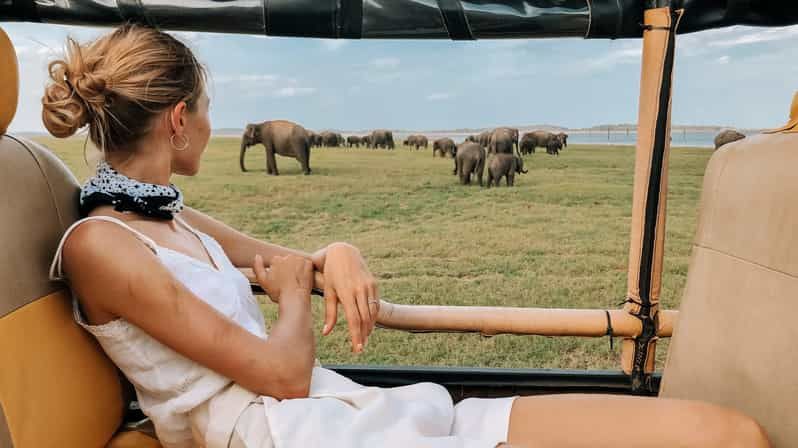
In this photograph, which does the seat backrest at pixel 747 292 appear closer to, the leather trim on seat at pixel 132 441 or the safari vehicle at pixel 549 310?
the safari vehicle at pixel 549 310

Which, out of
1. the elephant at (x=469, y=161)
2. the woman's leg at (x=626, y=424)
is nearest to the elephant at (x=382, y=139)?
the elephant at (x=469, y=161)

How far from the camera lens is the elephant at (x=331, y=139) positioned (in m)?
3.15

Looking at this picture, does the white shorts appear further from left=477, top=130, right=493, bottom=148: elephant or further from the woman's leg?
left=477, top=130, right=493, bottom=148: elephant

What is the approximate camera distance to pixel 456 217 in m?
3.75

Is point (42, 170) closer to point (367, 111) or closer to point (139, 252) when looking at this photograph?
point (139, 252)

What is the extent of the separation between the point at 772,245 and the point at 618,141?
7.23 feet

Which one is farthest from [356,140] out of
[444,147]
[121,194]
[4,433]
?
[4,433]

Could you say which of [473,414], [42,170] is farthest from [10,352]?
[473,414]

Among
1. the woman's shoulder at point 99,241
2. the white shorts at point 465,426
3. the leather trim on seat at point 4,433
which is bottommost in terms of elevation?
the white shorts at point 465,426

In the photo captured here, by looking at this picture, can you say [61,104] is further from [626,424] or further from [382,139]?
[382,139]

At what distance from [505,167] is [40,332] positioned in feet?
9.20

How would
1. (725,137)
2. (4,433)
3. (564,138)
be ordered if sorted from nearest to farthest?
(4,433) < (725,137) < (564,138)

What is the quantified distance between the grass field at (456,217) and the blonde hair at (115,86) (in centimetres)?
217

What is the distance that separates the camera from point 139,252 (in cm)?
91
